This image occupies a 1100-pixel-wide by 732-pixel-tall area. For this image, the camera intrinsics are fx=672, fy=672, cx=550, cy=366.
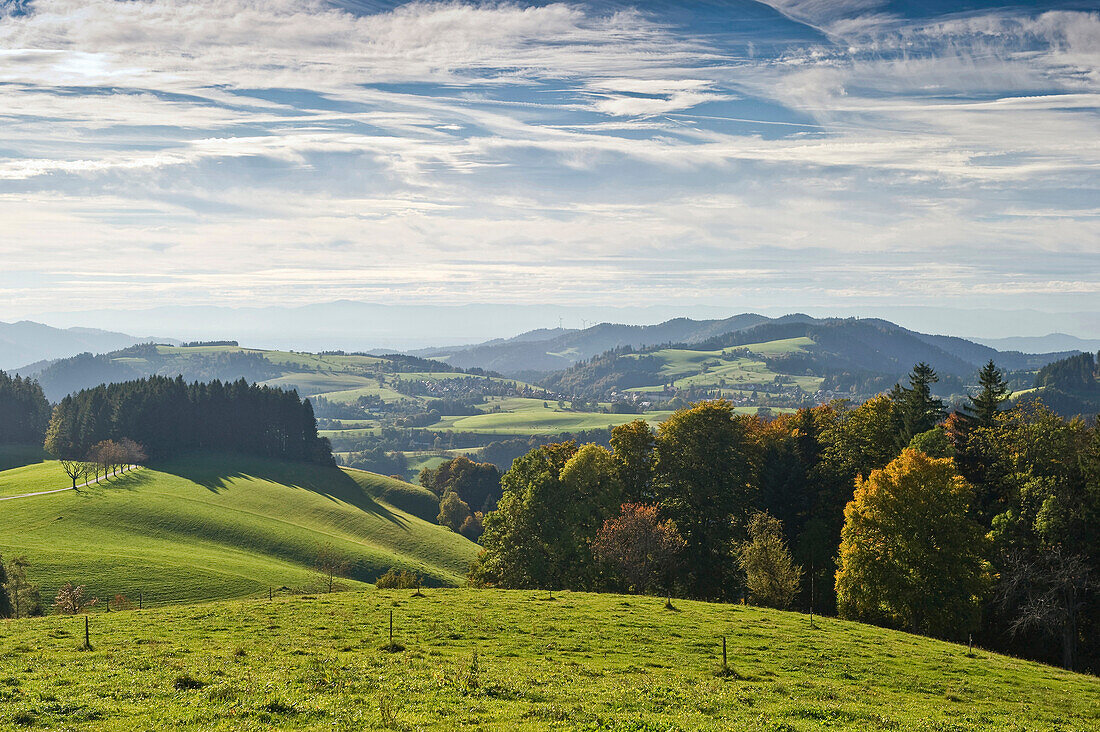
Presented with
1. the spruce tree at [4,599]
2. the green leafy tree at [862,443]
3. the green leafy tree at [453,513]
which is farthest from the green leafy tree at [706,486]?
the green leafy tree at [453,513]

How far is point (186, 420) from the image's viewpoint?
168750 millimetres

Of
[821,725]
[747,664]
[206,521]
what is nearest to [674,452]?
[747,664]

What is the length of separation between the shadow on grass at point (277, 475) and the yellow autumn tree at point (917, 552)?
330ft

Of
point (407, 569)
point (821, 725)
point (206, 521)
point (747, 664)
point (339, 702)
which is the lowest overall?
point (407, 569)

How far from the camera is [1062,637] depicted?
1982 inches

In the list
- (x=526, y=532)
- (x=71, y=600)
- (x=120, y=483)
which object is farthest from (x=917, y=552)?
(x=120, y=483)

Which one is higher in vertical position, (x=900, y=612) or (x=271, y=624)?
(x=271, y=624)

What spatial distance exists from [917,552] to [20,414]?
712 ft

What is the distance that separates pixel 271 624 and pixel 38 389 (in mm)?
202233

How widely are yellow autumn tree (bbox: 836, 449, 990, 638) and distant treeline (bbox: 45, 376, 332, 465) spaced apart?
15529 cm

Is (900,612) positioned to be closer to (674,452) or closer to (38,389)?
(674,452)

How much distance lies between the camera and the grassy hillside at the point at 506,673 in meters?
20.2

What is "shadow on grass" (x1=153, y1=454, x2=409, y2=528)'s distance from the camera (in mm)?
141425

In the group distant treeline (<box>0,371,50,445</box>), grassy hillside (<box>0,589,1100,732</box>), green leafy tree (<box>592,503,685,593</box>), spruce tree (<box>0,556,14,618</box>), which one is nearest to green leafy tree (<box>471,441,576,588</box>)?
green leafy tree (<box>592,503,685,593</box>)
